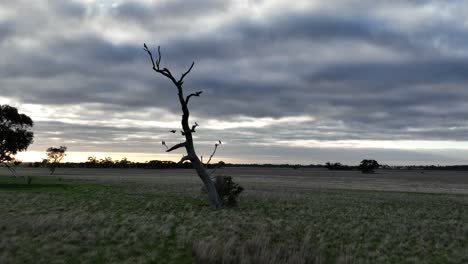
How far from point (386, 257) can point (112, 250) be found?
9.97 meters

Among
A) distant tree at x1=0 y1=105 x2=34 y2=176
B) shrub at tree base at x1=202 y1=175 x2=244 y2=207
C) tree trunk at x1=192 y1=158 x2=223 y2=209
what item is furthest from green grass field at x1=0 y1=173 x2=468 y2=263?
distant tree at x1=0 y1=105 x2=34 y2=176

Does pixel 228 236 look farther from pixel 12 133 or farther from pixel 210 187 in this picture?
pixel 12 133

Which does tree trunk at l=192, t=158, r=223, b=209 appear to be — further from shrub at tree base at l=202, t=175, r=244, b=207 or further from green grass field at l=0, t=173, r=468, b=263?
green grass field at l=0, t=173, r=468, b=263

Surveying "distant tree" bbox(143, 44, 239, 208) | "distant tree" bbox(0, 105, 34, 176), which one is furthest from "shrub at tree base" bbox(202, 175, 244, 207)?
"distant tree" bbox(0, 105, 34, 176)

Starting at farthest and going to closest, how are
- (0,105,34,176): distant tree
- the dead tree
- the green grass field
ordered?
(0,105,34,176): distant tree
the dead tree
the green grass field

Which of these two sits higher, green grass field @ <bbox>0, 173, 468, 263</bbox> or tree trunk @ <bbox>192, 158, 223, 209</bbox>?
tree trunk @ <bbox>192, 158, 223, 209</bbox>

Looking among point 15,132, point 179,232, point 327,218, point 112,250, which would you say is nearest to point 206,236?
point 179,232

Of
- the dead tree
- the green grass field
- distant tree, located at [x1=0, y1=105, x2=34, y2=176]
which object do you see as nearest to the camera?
the green grass field

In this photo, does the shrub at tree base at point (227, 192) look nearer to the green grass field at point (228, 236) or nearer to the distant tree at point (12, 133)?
the green grass field at point (228, 236)

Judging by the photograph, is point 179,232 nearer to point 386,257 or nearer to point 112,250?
point 112,250

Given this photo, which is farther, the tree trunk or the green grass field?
the tree trunk

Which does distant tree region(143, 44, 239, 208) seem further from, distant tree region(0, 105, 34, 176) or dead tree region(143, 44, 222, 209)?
distant tree region(0, 105, 34, 176)

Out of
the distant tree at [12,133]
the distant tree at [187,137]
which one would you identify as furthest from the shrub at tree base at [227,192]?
the distant tree at [12,133]

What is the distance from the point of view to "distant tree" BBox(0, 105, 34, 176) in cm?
5342
